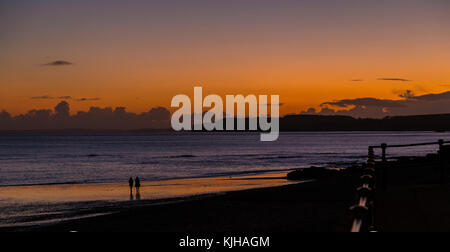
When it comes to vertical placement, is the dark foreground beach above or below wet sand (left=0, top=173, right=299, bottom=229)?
above

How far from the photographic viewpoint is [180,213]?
17.3 meters

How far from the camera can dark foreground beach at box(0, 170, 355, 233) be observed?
12.9 meters

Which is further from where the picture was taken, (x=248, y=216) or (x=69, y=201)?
(x=69, y=201)

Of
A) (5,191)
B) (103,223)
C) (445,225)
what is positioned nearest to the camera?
(445,225)

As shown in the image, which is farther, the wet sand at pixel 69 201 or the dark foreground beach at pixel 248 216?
the wet sand at pixel 69 201

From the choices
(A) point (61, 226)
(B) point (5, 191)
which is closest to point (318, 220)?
(A) point (61, 226)

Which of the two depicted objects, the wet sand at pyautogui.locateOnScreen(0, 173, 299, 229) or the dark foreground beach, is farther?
the wet sand at pyautogui.locateOnScreen(0, 173, 299, 229)

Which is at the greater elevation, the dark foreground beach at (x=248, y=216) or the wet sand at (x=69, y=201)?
the dark foreground beach at (x=248, y=216)

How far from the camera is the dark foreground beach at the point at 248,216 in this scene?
1288 cm

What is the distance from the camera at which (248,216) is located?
51.2 ft

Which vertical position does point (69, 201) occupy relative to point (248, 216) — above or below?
below
